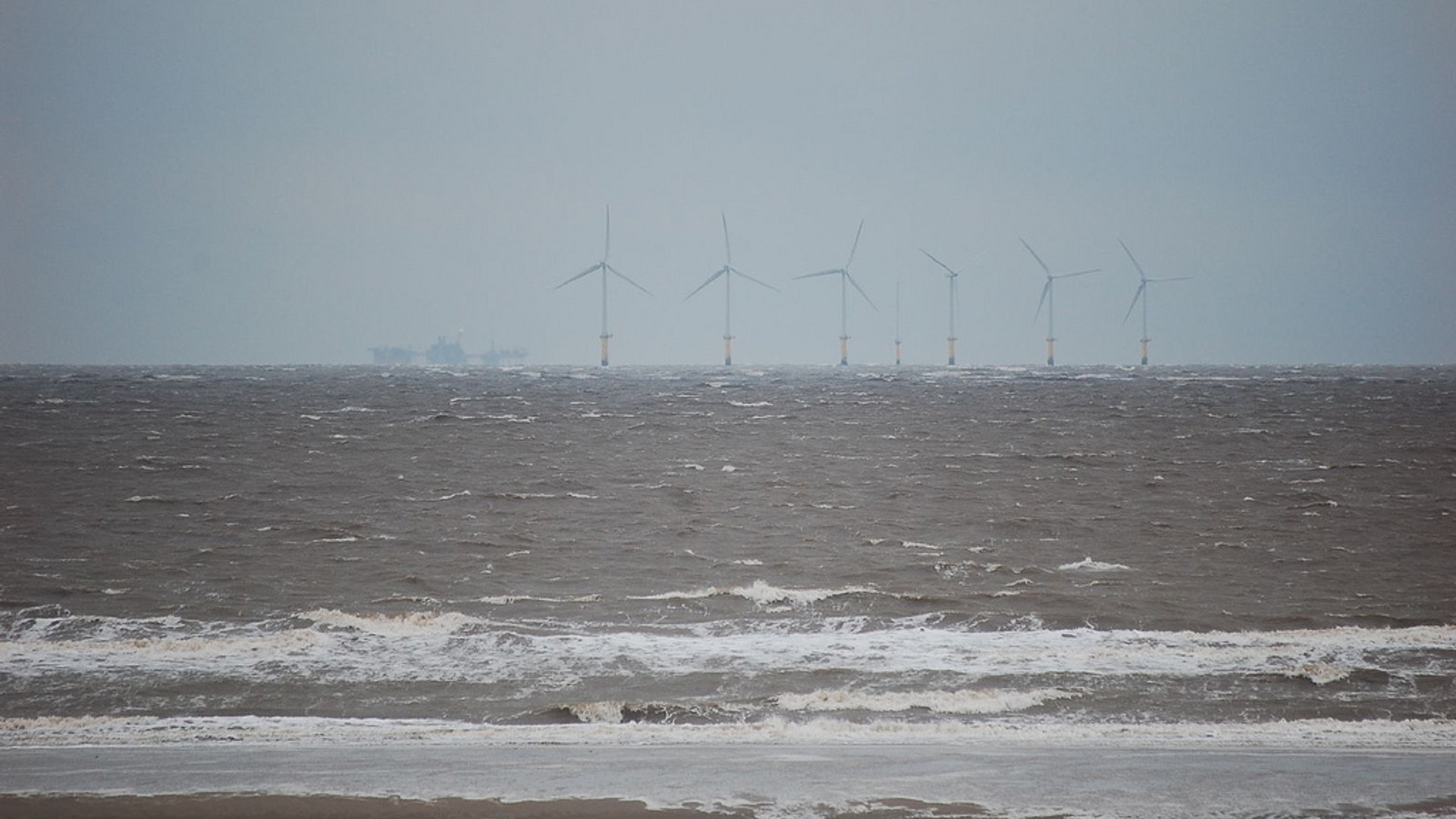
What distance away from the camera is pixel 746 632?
2042 centimetres

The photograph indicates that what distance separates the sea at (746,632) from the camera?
11992 mm

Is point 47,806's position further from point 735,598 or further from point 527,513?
point 527,513

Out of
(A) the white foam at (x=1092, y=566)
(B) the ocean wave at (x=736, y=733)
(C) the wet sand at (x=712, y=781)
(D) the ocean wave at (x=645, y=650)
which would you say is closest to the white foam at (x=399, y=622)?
(D) the ocean wave at (x=645, y=650)

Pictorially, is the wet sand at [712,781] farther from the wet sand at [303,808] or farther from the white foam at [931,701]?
the white foam at [931,701]

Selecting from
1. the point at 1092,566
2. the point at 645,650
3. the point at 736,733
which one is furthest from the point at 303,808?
the point at 1092,566

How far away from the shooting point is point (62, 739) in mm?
13484

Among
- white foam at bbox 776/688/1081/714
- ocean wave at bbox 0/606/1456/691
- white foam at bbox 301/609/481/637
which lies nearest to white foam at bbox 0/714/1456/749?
white foam at bbox 776/688/1081/714

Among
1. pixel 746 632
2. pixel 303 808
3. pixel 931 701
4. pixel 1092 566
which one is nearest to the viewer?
pixel 303 808

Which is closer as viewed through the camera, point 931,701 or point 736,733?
point 736,733

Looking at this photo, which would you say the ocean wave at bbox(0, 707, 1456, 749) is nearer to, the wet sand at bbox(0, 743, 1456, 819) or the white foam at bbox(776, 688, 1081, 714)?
the wet sand at bbox(0, 743, 1456, 819)

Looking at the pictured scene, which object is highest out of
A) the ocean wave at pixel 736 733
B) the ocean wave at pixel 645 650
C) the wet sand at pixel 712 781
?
the wet sand at pixel 712 781

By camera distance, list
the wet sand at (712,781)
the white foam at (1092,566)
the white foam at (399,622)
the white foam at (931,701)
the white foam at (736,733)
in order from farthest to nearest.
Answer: the white foam at (1092,566)
the white foam at (399,622)
the white foam at (931,701)
the white foam at (736,733)
the wet sand at (712,781)

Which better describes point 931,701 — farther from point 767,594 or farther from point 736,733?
point 767,594

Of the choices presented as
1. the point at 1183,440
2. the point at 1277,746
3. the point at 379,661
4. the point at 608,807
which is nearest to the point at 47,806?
the point at 608,807
